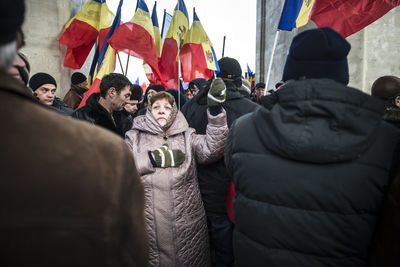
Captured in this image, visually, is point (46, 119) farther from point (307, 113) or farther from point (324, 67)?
point (324, 67)

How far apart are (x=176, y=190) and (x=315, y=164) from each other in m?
1.22

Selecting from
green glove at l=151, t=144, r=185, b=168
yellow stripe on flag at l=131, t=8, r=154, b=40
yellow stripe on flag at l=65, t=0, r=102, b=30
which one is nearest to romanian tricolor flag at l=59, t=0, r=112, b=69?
yellow stripe on flag at l=65, t=0, r=102, b=30

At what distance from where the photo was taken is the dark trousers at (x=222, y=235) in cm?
262

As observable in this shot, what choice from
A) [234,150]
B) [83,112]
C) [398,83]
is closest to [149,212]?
[234,150]

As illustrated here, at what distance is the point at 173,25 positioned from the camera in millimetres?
5465

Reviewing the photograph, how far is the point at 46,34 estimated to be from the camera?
5984mm

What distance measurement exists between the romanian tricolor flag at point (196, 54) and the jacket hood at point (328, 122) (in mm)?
4261

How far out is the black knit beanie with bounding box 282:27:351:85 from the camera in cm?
127

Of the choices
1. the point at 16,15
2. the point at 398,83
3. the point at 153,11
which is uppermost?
the point at 153,11

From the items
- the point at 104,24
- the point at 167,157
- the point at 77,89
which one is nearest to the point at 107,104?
the point at 167,157

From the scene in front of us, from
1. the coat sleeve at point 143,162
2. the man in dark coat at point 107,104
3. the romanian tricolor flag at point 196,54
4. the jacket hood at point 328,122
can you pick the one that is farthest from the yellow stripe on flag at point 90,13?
the jacket hood at point 328,122

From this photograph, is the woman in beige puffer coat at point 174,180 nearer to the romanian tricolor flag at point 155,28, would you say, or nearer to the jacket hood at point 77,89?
the jacket hood at point 77,89

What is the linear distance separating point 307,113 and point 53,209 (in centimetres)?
98

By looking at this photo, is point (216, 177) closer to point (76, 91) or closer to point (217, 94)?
point (217, 94)
